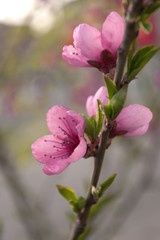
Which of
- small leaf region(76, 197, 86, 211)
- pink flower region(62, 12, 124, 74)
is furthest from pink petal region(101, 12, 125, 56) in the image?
small leaf region(76, 197, 86, 211)

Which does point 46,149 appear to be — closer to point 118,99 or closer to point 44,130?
point 118,99

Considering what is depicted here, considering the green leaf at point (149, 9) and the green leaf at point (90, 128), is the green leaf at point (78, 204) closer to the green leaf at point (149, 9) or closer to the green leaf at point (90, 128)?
the green leaf at point (90, 128)

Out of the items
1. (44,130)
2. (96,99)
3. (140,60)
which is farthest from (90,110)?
(44,130)

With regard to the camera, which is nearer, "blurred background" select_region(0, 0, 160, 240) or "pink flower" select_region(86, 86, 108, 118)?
"pink flower" select_region(86, 86, 108, 118)

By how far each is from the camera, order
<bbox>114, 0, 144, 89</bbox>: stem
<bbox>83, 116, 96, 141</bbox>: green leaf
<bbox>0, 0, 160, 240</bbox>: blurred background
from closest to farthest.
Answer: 1. <bbox>114, 0, 144, 89</bbox>: stem
2. <bbox>83, 116, 96, 141</bbox>: green leaf
3. <bbox>0, 0, 160, 240</bbox>: blurred background

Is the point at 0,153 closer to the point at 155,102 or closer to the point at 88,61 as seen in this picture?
the point at 155,102

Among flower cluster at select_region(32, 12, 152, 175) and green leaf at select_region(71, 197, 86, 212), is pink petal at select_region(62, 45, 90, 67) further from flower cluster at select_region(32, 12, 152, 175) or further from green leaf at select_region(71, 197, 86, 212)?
green leaf at select_region(71, 197, 86, 212)
